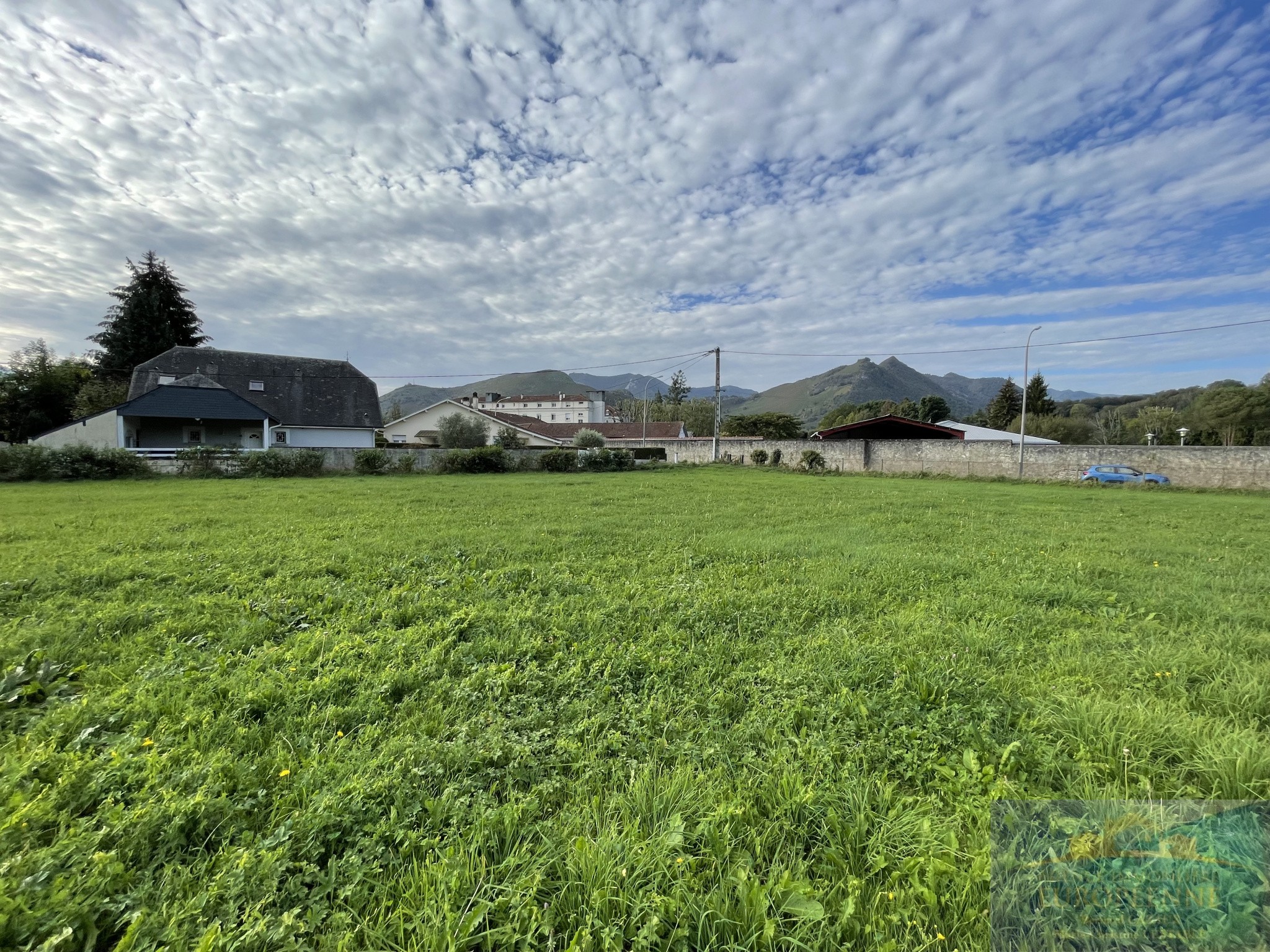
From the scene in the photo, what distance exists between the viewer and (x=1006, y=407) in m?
54.2

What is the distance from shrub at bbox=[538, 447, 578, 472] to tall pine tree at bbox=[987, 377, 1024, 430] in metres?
50.0

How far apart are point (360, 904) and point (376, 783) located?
50cm

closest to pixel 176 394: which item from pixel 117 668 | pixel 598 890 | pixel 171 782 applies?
pixel 117 668

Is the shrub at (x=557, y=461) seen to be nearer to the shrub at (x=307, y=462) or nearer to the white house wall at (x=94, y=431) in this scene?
the shrub at (x=307, y=462)

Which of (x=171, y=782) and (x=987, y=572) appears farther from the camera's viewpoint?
(x=987, y=572)

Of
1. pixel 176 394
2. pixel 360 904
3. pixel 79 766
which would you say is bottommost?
pixel 360 904

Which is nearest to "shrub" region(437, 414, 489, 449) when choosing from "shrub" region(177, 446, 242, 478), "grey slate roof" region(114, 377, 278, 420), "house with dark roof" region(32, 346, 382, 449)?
"house with dark roof" region(32, 346, 382, 449)

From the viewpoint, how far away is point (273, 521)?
7.88 m

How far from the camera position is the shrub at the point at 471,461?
22531 millimetres

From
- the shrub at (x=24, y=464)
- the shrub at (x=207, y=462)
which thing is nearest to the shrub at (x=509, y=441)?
the shrub at (x=207, y=462)

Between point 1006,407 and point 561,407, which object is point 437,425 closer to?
point 561,407

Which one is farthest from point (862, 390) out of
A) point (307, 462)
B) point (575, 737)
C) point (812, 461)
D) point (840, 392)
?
point (575, 737)

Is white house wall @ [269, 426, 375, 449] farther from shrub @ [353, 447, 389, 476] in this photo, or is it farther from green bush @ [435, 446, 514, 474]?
green bush @ [435, 446, 514, 474]

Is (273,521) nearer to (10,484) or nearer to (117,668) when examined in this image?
(117,668)
